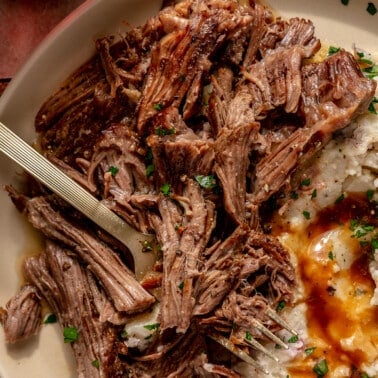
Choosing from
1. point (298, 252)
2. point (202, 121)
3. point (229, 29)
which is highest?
point (229, 29)

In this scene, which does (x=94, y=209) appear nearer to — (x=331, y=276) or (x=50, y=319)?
(x=50, y=319)

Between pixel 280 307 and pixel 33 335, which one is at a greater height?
pixel 280 307

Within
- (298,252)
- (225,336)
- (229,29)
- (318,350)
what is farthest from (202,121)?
(318,350)

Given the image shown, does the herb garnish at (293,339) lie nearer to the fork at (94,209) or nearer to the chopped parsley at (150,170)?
the fork at (94,209)

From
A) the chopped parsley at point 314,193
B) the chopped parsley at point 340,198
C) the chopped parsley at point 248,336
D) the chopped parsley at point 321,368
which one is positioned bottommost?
the chopped parsley at point 321,368

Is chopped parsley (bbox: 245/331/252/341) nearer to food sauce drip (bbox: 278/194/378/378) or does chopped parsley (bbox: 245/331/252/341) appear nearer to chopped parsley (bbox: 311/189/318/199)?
food sauce drip (bbox: 278/194/378/378)

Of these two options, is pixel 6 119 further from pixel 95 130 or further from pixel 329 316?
pixel 329 316

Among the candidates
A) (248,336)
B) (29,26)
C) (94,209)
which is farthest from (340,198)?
(29,26)

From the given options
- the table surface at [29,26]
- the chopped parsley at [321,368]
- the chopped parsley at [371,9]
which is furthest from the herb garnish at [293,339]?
the table surface at [29,26]
